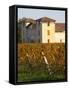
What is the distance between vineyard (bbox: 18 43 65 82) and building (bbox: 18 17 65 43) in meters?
0.05

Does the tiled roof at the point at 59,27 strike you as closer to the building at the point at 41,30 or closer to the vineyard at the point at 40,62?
the building at the point at 41,30

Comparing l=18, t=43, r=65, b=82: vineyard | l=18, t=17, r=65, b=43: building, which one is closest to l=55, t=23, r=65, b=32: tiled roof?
l=18, t=17, r=65, b=43: building

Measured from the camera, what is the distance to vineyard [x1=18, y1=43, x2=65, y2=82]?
3.02 metres

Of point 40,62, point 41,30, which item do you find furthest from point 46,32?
point 40,62

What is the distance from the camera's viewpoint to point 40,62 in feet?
10.2

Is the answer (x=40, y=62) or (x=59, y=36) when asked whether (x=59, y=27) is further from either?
(x=40, y=62)

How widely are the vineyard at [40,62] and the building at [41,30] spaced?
0.16 feet

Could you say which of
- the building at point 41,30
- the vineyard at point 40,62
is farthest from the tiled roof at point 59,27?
the vineyard at point 40,62

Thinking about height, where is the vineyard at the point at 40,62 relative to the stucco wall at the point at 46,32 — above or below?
below

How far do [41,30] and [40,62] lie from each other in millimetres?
315

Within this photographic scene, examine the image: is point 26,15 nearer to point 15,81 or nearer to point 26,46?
point 26,46

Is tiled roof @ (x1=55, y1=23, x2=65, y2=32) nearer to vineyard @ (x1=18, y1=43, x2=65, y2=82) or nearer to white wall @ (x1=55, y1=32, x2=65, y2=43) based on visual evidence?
white wall @ (x1=55, y1=32, x2=65, y2=43)

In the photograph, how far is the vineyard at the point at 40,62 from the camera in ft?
9.91

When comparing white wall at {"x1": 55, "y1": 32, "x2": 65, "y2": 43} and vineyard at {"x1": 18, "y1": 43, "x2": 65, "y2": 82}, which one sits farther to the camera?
white wall at {"x1": 55, "y1": 32, "x2": 65, "y2": 43}
